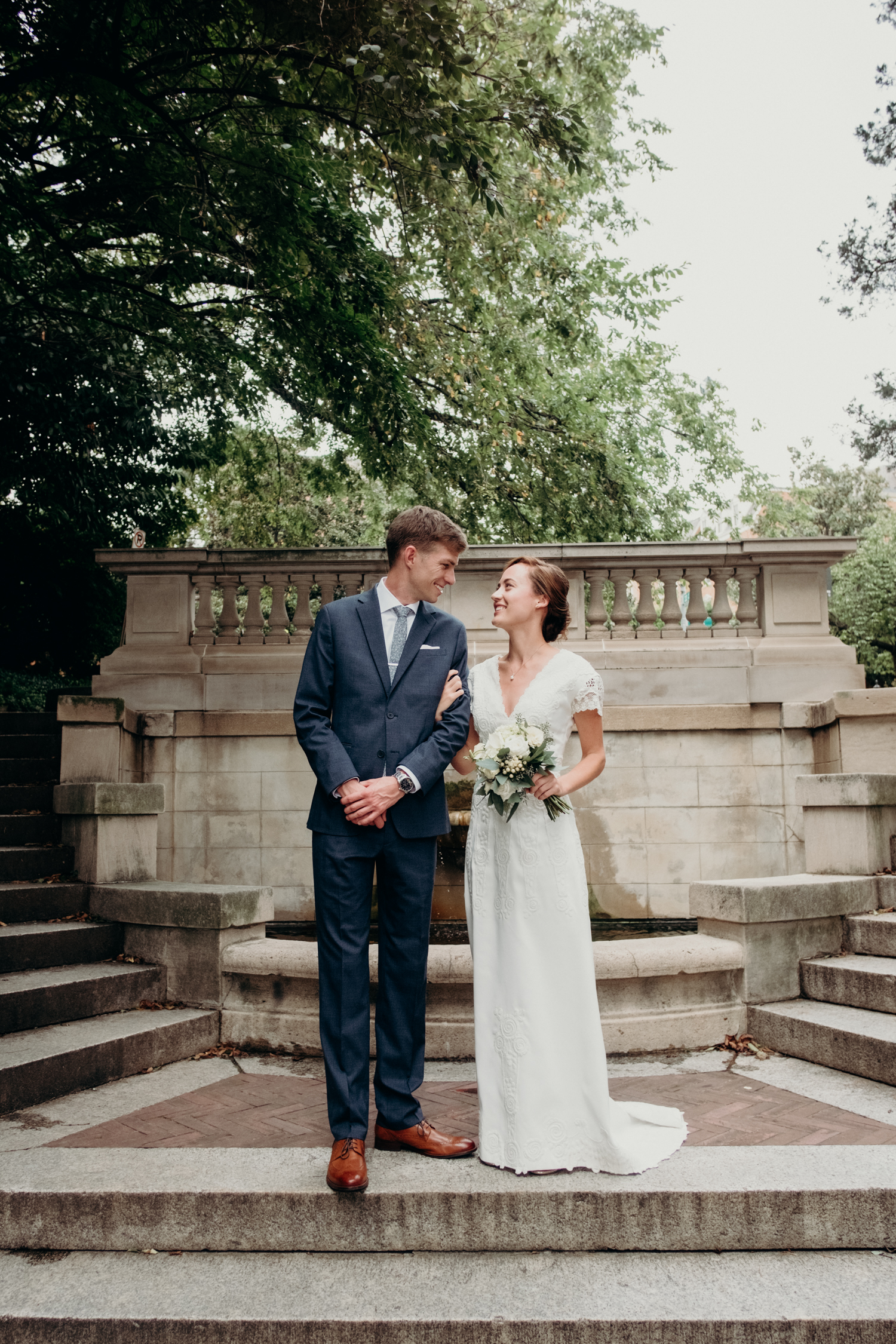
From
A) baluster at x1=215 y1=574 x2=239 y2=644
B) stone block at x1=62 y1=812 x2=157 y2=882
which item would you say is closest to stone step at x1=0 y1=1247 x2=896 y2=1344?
stone block at x1=62 y1=812 x2=157 y2=882

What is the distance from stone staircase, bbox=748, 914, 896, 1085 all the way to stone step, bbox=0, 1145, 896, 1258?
4.31 ft

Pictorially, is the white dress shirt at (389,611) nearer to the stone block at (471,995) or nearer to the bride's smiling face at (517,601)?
the bride's smiling face at (517,601)

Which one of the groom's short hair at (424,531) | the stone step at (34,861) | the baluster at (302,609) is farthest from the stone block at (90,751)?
the groom's short hair at (424,531)

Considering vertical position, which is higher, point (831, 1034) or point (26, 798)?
point (26, 798)

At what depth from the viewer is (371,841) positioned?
10.6 feet

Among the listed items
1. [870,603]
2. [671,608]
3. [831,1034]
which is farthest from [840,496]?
[831,1034]

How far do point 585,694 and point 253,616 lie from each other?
5.81 metres

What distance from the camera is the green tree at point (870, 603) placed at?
89.7 feet

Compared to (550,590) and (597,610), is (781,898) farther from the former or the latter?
(597,610)

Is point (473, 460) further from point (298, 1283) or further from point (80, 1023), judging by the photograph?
point (298, 1283)

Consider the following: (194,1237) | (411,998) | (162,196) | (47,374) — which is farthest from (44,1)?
(194,1237)

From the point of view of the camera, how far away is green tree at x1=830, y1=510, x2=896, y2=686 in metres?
27.3

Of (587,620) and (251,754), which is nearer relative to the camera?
(251,754)

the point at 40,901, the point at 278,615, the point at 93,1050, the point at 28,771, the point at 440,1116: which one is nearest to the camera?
the point at 440,1116
